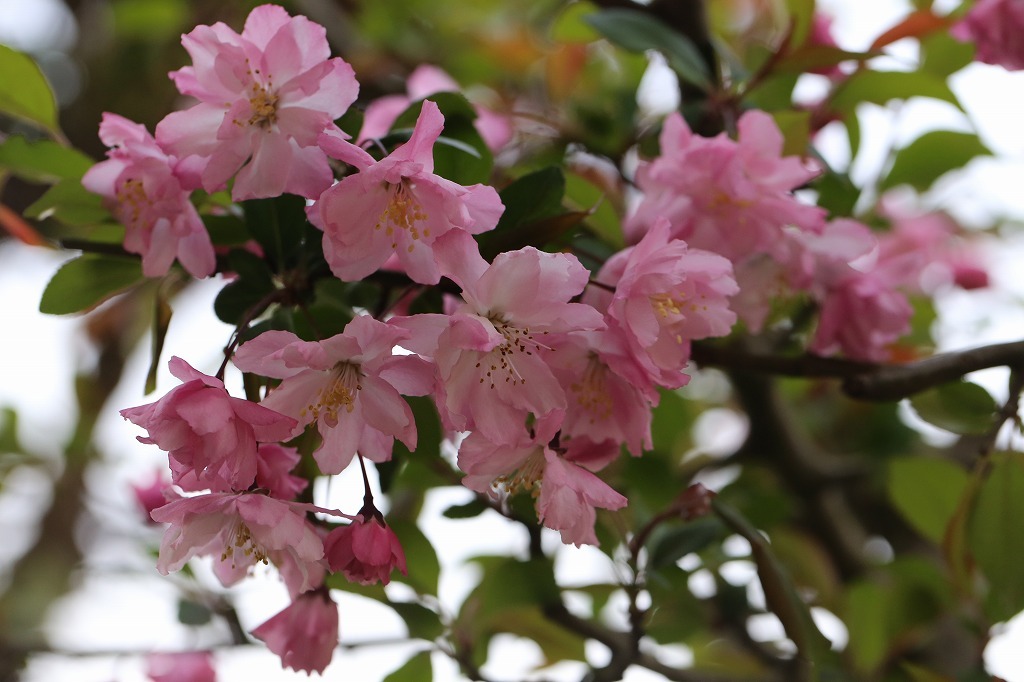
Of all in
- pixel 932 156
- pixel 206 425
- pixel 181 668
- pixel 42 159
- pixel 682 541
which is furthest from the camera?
pixel 181 668

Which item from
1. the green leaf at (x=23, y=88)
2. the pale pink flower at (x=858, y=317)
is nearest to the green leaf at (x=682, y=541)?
the pale pink flower at (x=858, y=317)

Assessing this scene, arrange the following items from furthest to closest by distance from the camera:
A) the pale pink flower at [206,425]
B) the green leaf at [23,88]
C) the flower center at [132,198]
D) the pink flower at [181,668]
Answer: the pink flower at [181,668] < the green leaf at [23,88] < the flower center at [132,198] < the pale pink flower at [206,425]

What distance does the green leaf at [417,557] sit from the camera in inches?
30.8

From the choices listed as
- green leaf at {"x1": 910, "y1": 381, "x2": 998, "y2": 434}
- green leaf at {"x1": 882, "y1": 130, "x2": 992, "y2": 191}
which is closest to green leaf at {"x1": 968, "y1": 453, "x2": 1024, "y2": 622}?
green leaf at {"x1": 910, "y1": 381, "x2": 998, "y2": 434}

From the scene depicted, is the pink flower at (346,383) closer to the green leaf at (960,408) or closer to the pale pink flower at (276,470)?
the pale pink flower at (276,470)

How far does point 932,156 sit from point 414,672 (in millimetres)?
801

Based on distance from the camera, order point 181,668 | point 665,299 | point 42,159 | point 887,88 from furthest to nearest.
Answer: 1. point 181,668
2. point 887,88
3. point 42,159
4. point 665,299

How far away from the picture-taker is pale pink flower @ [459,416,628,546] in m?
0.54

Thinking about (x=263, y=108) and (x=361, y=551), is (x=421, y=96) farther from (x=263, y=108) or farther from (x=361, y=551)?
(x=361, y=551)

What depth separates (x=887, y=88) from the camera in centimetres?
92

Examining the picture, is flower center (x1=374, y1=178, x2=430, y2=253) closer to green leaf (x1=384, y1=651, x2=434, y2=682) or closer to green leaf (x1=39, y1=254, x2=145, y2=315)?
green leaf (x1=39, y1=254, x2=145, y2=315)

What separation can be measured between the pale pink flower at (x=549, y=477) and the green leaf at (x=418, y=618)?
298 mm

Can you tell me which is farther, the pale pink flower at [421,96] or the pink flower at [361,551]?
the pale pink flower at [421,96]

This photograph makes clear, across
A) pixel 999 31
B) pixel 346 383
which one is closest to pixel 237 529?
pixel 346 383
